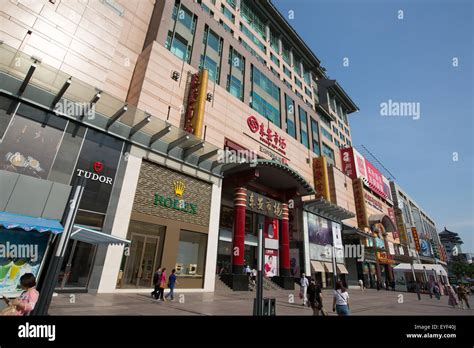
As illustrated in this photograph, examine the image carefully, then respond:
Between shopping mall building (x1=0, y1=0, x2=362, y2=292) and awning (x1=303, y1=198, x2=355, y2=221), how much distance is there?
1.33 feet

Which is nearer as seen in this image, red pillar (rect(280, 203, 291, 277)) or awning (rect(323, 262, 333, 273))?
red pillar (rect(280, 203, 291, 277))

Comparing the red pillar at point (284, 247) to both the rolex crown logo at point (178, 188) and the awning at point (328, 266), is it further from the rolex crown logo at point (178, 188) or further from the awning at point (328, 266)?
the rolex crown logo at point (178, 188)

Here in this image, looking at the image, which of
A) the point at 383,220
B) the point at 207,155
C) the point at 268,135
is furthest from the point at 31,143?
the point at 383,220

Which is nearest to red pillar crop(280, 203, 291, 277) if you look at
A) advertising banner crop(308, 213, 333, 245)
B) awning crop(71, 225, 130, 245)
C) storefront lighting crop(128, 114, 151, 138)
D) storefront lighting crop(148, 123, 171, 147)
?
advertising banner crop(308, 213, 333, 245)

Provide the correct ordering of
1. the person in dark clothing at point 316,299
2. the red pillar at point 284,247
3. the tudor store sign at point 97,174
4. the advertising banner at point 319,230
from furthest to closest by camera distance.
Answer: the advertising banner at point 319,230 < the red pillar at point 284,247 < the tudor store sign at point 97,174 < the person in dark clothing at point 316,299

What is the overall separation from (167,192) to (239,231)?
24.3 feet

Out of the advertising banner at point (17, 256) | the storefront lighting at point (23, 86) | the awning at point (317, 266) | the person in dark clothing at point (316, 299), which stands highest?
the storefront lighting at point (23, 86)

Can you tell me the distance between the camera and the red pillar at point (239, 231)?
20.7m

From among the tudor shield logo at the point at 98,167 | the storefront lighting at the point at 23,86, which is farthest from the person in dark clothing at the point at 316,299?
the storefront lighting at the point at 23,86

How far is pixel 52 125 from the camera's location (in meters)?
13.8

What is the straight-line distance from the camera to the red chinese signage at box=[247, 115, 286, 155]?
92.2ft

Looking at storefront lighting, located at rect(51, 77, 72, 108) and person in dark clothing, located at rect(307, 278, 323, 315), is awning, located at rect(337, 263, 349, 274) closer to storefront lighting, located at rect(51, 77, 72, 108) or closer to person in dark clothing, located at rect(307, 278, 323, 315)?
person in dark clothing, located at rect(307, 278, 323, 315)

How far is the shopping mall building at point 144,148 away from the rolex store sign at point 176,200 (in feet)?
0.36
